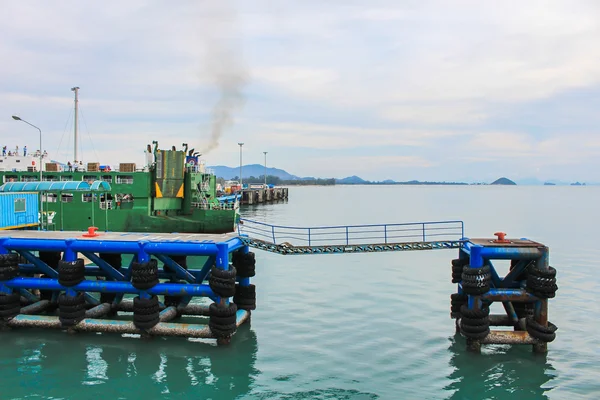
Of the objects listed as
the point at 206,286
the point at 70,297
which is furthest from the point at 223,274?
the point at 70,297

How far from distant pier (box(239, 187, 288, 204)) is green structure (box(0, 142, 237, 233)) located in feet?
226

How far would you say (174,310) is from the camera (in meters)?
21.3

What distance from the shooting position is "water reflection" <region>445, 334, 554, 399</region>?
15.4 metres

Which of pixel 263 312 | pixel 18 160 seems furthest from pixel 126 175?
pixel 263 312

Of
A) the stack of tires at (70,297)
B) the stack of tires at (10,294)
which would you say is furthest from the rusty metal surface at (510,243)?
the stack of tires at (10,294)

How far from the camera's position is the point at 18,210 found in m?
29.8

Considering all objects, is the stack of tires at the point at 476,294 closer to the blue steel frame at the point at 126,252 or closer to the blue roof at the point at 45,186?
the blue steel frame at the point at 126,252

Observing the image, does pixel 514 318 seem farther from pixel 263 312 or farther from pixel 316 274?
pixel 316 274

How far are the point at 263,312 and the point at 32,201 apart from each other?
17579 mm

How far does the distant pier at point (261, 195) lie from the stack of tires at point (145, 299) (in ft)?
334

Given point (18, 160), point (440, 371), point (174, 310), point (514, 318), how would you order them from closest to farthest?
1. point (440, 371)
2. point (514, 318)
3. point (174, 310)
4. point (18, 160)

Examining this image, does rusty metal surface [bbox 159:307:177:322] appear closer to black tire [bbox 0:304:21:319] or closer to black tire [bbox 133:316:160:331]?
black tire [bbox 133:316:160:331]

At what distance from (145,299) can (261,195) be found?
12549 centimetres

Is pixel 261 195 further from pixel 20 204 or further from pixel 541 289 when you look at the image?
pixel 541 289
